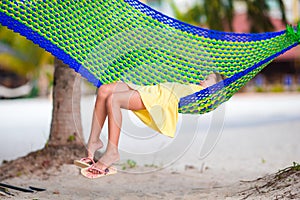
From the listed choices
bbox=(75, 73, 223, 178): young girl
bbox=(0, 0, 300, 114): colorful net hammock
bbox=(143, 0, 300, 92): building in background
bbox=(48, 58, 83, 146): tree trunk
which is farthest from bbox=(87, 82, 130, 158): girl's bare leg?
bbox=(143, 0, 300, 92): building in background

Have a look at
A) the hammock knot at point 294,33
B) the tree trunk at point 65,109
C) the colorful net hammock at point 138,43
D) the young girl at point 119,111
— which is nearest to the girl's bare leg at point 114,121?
the young girl at point 119,111

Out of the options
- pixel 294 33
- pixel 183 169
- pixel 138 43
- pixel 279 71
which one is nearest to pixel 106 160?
pixel 138 43

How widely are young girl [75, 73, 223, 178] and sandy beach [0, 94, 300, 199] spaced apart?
0.46 metres

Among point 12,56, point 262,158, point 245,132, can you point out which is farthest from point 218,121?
point 12,56

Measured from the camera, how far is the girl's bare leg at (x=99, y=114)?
7.46 ft

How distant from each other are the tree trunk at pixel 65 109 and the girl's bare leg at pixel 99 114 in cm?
121

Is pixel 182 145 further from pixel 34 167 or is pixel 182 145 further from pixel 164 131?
pixel 164 131

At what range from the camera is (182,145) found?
442 centimetres

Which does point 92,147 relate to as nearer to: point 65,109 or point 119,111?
point 119,111

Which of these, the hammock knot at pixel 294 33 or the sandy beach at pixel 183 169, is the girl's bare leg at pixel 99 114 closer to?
the sandy beach at pixel 183 169

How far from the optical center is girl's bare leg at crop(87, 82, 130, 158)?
89.5 inches

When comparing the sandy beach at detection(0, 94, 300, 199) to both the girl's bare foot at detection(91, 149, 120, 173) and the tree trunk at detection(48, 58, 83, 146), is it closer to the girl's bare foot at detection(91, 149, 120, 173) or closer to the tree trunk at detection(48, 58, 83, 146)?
the tree trunk at detection(48, 58, 83, 146)

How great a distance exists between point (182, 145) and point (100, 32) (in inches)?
79.0

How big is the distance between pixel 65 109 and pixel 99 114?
1312 millimetres
